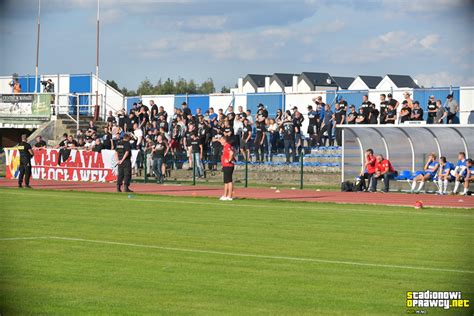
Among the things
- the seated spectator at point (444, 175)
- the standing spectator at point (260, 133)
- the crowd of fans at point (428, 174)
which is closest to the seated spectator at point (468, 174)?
the crowd of fans at point (428, 174)

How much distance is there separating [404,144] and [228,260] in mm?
23177

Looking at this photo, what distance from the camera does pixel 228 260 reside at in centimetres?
1545

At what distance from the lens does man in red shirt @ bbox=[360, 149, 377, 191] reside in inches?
1419

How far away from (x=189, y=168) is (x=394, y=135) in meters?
10.7

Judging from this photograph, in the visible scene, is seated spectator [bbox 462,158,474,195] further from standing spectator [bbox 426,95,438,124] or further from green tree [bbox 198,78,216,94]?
green tree [bbox 198,78,216,94]

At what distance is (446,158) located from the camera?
36.3 meters

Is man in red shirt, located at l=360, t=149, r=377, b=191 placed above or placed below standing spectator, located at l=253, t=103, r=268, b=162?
below

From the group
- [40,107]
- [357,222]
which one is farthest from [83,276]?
[40,107]

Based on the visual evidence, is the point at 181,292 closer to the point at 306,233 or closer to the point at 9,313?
the point at 9,313

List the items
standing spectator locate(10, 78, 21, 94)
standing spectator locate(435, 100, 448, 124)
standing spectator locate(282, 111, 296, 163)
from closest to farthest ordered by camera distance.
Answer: standing spectator locate(435, 100, 448, 124)
standing spectator locate(282, 111, 296, 163)
standing spectator locate(10, 78, 21, 94)

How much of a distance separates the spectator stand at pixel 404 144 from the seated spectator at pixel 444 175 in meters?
1.21

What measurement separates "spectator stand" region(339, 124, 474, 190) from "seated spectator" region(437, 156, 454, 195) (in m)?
1.21

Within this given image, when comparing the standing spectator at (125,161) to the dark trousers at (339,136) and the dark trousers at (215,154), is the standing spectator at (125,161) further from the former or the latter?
the dark trousers at (339,136)

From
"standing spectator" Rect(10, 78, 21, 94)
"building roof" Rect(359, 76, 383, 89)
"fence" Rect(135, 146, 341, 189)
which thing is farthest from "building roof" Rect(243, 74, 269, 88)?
"fence" Rect(135, 146, 341, 189)
